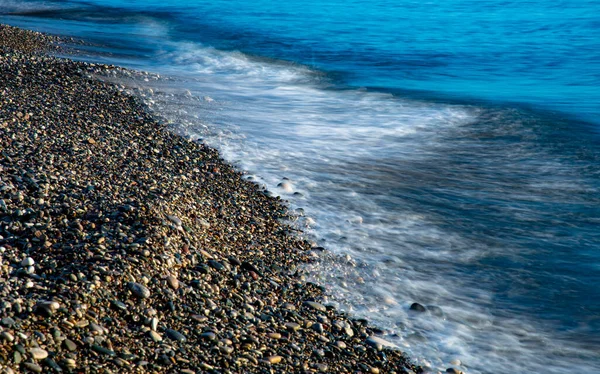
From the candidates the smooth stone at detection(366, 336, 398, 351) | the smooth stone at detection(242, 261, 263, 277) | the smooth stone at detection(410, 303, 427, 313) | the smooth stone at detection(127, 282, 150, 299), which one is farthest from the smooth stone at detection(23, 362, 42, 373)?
the smooth stone at detection(410, 303, 427, 313)

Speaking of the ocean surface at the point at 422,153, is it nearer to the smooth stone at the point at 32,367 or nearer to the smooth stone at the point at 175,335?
the smooth stone at the point at 175,335

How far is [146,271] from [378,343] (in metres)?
1.66

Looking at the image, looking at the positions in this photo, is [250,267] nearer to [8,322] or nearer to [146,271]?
[146,271]

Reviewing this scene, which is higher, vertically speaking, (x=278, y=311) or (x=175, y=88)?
(x=175, y=88)

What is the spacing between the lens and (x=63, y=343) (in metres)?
3.27

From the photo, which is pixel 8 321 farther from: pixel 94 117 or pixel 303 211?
pixel 94 117

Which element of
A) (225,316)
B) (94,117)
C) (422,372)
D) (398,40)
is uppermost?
(398,40)

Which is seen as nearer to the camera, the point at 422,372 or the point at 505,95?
the point at 422,372

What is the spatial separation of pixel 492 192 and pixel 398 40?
1286cm

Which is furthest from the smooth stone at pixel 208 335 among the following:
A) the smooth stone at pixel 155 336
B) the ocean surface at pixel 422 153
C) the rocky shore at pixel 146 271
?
the ocean surface at pixel 422 153

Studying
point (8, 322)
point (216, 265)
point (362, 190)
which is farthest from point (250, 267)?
point (362, 190)

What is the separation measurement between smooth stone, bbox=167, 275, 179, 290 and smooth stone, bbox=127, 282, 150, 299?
0.20 meters

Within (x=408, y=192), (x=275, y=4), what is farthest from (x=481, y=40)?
(x=408, y=192)

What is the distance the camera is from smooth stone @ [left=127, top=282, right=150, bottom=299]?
3.92m
